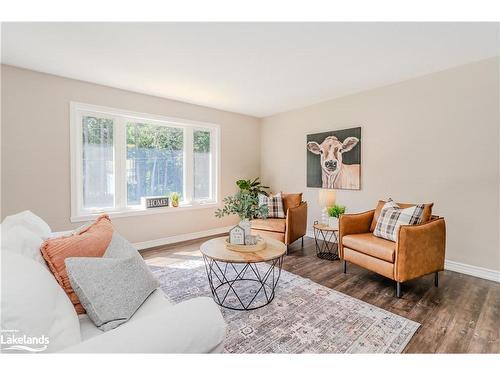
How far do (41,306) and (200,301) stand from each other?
1.85 feet

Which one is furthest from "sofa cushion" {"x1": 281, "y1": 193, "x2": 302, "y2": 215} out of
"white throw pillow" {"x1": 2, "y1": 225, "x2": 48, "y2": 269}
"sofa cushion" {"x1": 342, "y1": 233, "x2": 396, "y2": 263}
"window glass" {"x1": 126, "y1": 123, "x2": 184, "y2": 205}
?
"white throw pillow" {"x1": 2, "y1": 225, "x2": 48, "y2": 269}

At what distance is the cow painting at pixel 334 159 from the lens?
388 cm

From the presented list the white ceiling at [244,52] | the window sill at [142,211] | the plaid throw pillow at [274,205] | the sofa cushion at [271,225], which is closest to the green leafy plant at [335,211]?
the sofa cushion at [271,225]

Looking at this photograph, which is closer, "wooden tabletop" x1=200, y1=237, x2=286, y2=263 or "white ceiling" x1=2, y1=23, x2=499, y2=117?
"wooden tabletop" x1=200, y1=237, x2=286, y2=263

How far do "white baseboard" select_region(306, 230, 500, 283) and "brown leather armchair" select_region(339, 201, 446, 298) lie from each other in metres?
0.66

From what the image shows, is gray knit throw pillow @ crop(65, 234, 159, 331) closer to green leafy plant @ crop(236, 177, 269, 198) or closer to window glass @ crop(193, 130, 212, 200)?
window glass @ crop(193, 130, 212, 200)

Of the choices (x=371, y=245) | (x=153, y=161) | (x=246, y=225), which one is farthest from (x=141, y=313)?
(x=153, y=161)

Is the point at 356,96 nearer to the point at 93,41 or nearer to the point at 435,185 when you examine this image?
the point at 435,185

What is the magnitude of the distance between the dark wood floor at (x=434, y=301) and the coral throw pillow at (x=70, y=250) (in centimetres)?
199

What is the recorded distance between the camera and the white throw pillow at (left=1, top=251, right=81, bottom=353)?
2.57ft

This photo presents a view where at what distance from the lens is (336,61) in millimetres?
Answer: 2764
